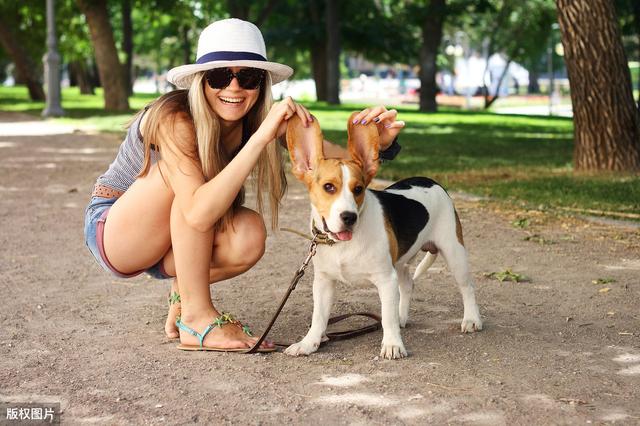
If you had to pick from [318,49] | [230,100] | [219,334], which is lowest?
[219,334]

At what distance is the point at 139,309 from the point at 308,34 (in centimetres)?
3429

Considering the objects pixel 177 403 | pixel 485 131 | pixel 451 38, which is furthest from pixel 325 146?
pixel 451 38

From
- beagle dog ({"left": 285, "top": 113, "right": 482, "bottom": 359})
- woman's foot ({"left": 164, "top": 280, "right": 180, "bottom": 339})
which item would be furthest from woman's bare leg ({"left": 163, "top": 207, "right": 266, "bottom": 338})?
beagle dog ({"left": 285, "top": 113, "right": 482, "bottom": 359})

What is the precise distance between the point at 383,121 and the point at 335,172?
517 millimetres

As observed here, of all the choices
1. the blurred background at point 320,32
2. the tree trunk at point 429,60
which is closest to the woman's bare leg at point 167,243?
the blurred background at point 320,32

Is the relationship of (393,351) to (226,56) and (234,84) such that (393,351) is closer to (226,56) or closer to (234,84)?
(234,84)

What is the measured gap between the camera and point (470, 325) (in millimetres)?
5098

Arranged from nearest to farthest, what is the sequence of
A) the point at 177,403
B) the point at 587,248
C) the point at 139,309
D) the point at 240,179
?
the point at 177,403 < the point at 240,179 < the point at 139,309 < the point at 587,248

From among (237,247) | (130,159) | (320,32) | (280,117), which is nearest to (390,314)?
(237,247)

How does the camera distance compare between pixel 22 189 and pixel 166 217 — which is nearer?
pixel 166 217

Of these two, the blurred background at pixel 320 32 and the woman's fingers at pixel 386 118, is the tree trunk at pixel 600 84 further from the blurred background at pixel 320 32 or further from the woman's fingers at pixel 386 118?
the blurred background at pixel 320 32

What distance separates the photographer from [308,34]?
1543 inches

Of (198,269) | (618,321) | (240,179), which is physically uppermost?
(240,179)

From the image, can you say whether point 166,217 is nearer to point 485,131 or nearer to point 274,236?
point 274,236
